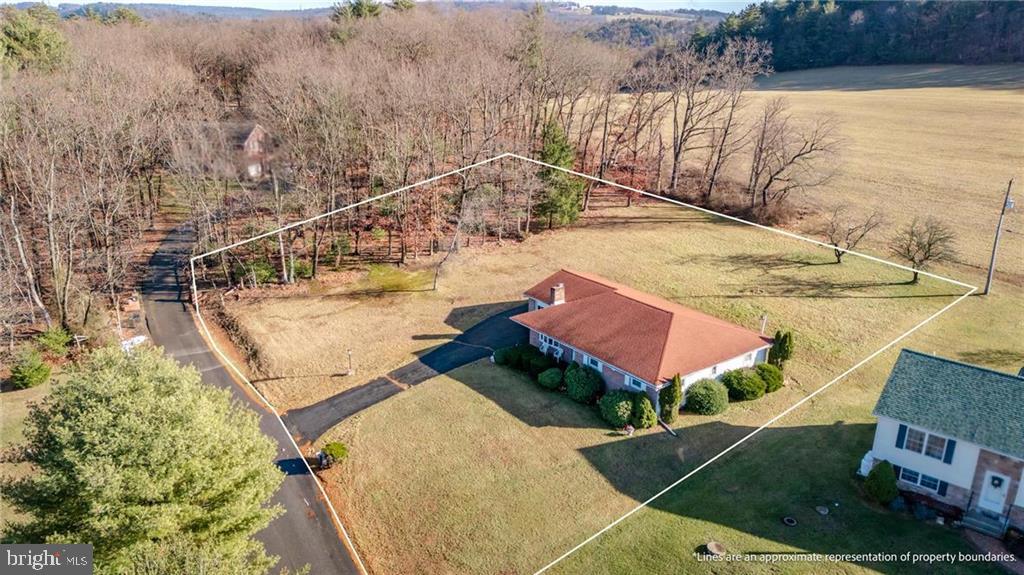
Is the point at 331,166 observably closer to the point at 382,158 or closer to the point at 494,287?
the point at 382,158

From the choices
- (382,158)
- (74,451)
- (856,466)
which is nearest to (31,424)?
(74,451)

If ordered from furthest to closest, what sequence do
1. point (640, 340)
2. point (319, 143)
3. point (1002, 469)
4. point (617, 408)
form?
point (319, 143)
point (640, 340)
point (617, 408)
point (1002, 469)

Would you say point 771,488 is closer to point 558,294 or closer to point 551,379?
point 551,379

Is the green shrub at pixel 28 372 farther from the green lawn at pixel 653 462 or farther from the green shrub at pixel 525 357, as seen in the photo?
the green shrub at pixel 525 357

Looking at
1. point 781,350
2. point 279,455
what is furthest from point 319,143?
point 781,350

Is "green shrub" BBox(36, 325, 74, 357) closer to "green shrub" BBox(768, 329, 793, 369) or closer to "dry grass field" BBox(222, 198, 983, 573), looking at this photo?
"dry grass field" BBox(222, 198, 983, 573)
